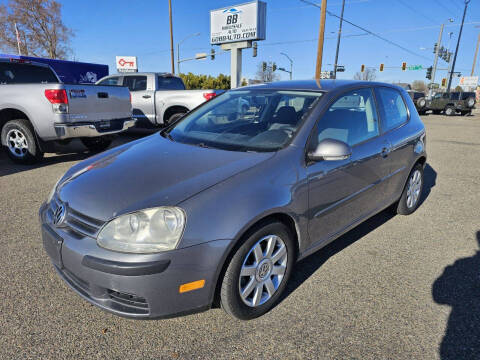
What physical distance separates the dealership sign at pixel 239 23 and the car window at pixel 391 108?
19.6m

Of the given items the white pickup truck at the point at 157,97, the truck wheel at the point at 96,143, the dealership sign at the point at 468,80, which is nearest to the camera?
the truck wheel at the point at 96,143

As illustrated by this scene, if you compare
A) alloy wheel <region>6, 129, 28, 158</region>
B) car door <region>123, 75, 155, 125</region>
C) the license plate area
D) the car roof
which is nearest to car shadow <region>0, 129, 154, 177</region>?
alloy wheel <region>6, 129, 28, 158</region>

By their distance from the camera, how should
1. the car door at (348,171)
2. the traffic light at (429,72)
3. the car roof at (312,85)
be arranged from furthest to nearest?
the traffic light at (429,72), the car roof at (312,85), the car door at (348,171)

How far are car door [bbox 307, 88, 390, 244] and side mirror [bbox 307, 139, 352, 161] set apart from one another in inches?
3.3

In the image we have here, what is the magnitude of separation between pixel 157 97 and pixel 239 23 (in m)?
15.7

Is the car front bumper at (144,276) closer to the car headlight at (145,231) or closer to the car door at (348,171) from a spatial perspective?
the car headlight at (145,231)

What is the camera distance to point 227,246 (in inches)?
74.4

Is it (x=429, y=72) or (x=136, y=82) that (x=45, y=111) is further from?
(x=429, y=72)

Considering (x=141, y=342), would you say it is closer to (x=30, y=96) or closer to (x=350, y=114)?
(x=350, y=114)

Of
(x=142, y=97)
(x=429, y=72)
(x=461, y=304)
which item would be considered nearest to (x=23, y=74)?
(x=142, y=97)

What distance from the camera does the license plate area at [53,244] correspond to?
2023 millimetres

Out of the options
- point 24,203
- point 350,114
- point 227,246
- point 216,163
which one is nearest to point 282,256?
point 227,246

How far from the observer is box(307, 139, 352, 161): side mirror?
2.33m

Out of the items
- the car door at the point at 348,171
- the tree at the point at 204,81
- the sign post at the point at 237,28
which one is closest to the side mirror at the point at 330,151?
the car door at the point at 348,171
